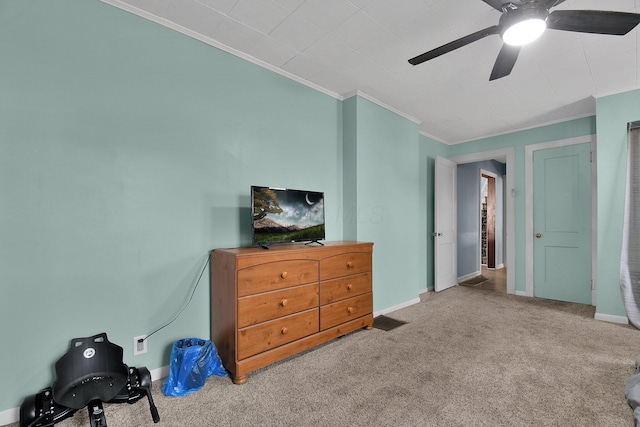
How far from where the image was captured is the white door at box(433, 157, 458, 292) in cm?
469

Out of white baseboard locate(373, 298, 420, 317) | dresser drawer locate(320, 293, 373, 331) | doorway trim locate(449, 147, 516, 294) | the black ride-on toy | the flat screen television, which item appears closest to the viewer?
the black ride-on toy

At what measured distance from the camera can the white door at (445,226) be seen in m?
4.69

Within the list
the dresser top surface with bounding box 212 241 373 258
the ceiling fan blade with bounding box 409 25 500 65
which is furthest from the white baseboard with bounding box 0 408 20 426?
the ceiling fan blade with bounding box 409 25 500 65

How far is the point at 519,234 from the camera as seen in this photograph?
4.53 metres

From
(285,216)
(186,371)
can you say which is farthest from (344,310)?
(186,371)

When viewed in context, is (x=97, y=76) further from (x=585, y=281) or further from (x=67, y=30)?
(x=585, y=281)

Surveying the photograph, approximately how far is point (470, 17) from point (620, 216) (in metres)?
2.85

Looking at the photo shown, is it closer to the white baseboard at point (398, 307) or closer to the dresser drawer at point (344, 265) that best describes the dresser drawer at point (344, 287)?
the dresser drawer at point (344, 265)

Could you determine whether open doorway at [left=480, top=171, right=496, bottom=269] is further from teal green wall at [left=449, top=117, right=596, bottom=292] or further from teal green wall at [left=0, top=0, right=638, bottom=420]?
teal green wall at [left=0, top=0, right=638, bottom=420]

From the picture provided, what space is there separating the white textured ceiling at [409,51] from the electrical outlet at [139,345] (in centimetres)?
224

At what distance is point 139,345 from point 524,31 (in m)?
3.12

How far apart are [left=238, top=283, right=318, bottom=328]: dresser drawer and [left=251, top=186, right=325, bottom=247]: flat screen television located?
427 mm

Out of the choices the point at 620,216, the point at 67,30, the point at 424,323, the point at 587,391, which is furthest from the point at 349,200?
the point at 620,216

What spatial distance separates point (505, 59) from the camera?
81.5 inches
